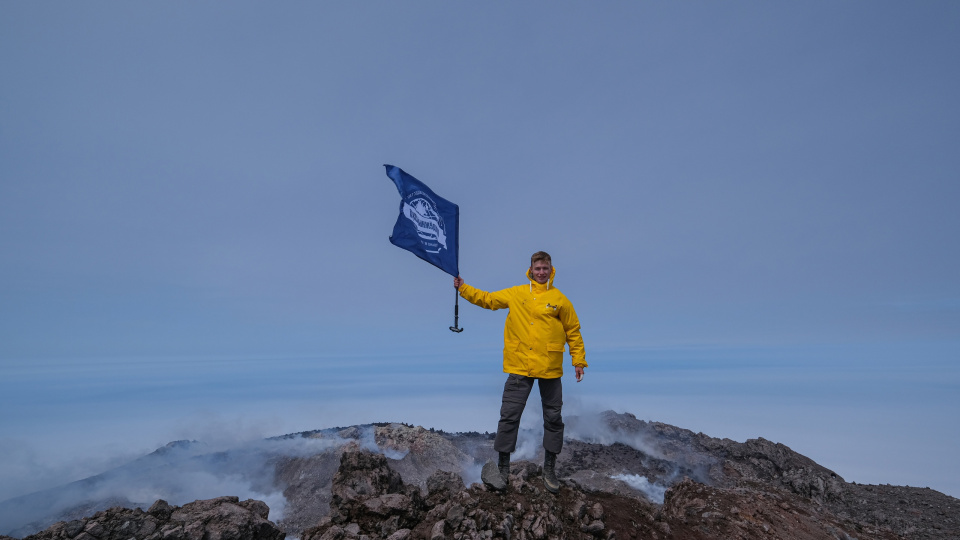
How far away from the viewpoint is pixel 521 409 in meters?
8.67

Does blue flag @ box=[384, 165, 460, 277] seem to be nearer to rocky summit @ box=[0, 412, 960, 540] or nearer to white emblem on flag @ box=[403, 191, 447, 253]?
white emblem on flag @ box=[403, 191, 447, 253]

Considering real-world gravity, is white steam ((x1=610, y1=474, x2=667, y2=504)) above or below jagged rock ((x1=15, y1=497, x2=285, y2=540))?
below

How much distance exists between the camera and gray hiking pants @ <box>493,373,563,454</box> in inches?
339

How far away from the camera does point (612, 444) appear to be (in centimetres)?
2253

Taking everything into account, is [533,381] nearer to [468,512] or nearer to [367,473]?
[468,512]

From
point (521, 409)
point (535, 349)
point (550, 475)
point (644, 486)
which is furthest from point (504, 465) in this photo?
point (644, 486)

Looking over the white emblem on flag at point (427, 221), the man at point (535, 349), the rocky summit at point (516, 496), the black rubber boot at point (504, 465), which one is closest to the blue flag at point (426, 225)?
the white emblem on flag at point (427, 221)

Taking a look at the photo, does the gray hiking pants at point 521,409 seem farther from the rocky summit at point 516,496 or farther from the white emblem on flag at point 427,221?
the white emblem on flag at point 427,221

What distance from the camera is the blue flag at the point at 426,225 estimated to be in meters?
9.97

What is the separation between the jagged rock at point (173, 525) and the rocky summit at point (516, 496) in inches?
1.0

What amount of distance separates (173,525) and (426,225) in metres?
7.08

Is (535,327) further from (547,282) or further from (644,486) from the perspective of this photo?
(644,486)

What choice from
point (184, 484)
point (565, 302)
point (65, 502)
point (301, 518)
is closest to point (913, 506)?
point (565, 302)

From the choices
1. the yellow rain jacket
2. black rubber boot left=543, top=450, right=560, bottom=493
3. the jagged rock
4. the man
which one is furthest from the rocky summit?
the yellow rain jacket
